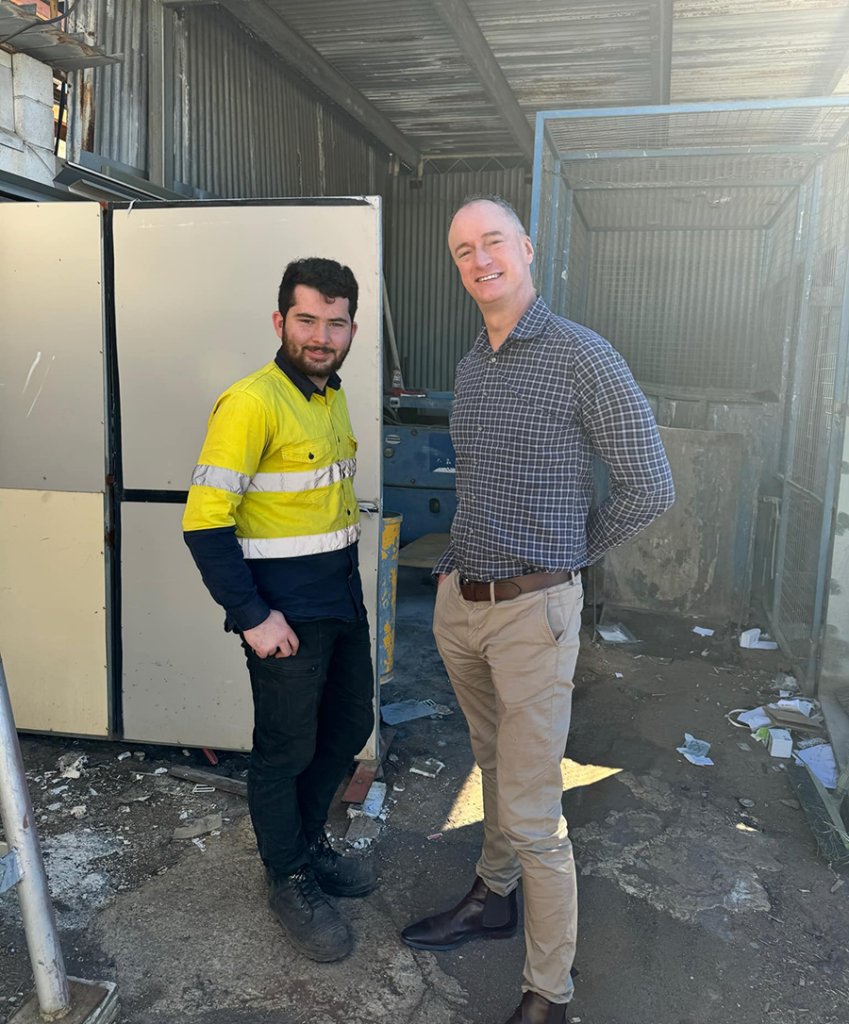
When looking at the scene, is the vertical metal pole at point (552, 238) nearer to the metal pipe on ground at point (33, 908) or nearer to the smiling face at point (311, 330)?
the smiling face at point (311, 330)

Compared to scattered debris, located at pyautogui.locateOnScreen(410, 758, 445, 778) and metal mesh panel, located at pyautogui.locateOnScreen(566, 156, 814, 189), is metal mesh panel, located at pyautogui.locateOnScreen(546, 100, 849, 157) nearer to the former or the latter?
metal mesh panel, located at pyautogui.locateOnScreen(566, 156, 814, 189)

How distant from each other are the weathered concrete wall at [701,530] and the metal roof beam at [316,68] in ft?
13.2

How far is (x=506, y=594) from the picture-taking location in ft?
6.88

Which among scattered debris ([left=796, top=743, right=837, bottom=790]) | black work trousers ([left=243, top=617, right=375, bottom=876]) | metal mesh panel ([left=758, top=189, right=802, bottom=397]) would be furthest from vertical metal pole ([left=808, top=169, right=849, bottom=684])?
black work trousers ([left=243, top=617, right=375, bottom=876])

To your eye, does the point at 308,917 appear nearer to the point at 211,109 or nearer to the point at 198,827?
the point at 198,827

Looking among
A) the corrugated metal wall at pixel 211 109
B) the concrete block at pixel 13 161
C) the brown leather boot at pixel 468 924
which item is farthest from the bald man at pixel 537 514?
the corrugated metal wall at pixel 211 109

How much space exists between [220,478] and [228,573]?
0.87ft

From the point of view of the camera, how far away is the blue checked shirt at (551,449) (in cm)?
201

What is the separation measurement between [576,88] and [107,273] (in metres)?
5.49

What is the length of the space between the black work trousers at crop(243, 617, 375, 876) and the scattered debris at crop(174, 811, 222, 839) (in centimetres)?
58

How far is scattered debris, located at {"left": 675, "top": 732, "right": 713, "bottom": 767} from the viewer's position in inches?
147

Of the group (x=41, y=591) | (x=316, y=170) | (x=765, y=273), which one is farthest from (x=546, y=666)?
(x=316, y=170)

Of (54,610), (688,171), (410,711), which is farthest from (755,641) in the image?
(54,610)

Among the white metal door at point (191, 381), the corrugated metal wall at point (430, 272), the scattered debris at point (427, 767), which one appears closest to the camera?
the white metal door at point (191, 381)
